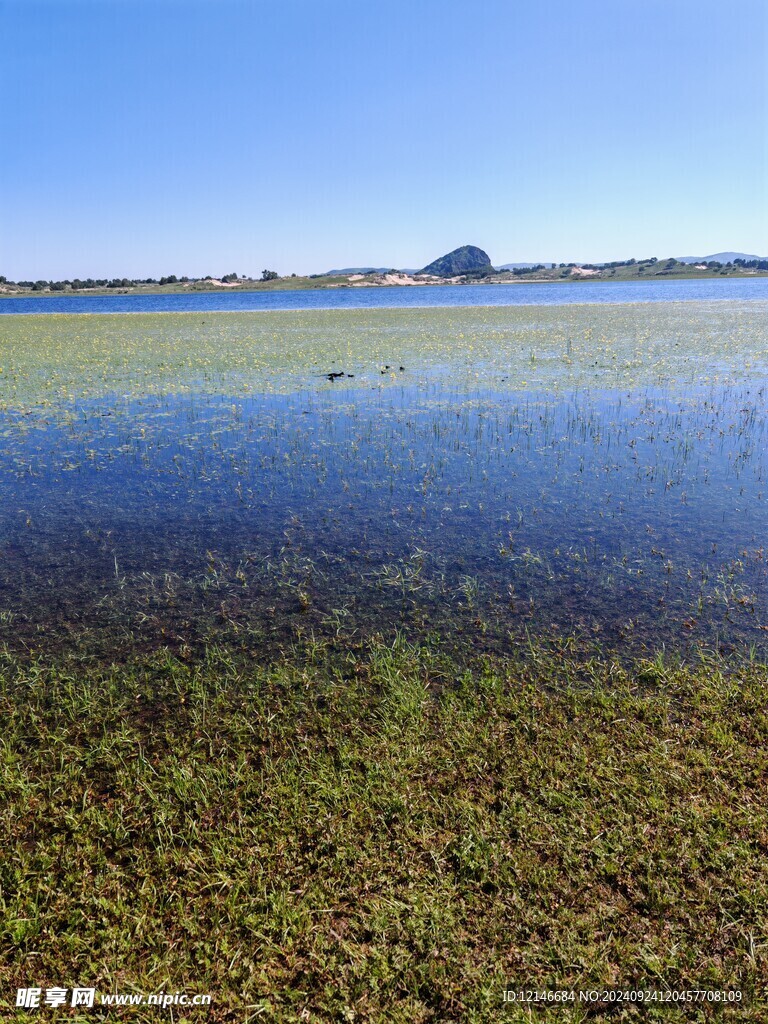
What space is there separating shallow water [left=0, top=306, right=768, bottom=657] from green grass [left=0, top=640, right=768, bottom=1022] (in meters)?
1.10

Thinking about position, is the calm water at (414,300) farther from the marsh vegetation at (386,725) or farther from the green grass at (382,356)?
the marsh vegetation at (386,725)

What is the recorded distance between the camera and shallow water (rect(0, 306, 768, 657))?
8188mm

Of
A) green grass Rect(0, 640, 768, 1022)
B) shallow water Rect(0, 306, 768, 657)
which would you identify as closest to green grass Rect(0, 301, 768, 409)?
shallow water Rect(0, 306, 768, 657)

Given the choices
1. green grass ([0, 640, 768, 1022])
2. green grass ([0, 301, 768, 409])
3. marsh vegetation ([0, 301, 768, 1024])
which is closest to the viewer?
green grass ([0, 640, 768, 1022])

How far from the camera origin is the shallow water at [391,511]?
8.19 m

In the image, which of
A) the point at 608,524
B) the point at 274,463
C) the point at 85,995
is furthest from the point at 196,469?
the point at 85,995

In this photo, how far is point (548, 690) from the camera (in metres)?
6.57

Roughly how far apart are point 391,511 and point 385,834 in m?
7.87

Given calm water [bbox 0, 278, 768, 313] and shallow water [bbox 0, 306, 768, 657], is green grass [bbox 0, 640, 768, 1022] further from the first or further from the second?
calm water [bbox 0, 278, 768, 313]

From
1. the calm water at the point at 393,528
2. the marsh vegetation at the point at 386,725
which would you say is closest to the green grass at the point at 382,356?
the calm water at the point at 393,528

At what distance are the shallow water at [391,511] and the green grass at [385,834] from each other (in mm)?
1097

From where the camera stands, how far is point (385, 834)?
4750 millimetres

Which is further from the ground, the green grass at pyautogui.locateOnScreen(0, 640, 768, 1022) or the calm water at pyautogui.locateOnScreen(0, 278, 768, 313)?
the calm water at pyautogui.locateOnScreen(0, 278, 768, 313)

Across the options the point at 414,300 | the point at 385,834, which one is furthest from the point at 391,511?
the point at 414,300
